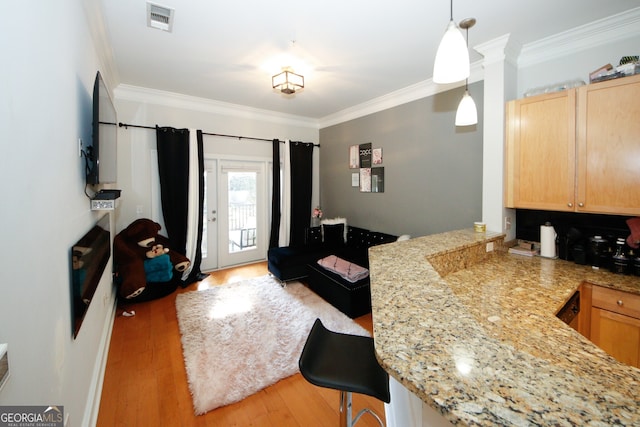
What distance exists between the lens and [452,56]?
131 centimetres

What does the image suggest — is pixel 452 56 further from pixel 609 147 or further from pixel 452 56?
pixel 609 147

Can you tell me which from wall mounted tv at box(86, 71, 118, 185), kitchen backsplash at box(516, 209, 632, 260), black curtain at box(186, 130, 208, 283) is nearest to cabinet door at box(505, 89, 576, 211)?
kitchen backsplash at box(516, 209, 632, 260)

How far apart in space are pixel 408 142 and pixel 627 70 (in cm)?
211

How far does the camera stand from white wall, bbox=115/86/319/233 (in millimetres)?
3668

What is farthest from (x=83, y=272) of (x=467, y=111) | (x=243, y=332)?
(x=467, y=111)

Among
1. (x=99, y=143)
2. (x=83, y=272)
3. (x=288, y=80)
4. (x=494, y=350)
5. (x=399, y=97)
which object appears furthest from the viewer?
(x=399, y=97)

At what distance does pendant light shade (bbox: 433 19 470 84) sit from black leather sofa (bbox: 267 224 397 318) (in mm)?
2219

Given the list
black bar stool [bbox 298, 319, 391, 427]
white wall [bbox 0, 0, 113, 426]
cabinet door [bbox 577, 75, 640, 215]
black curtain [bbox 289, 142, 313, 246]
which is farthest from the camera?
black curtain [bbox 289, 142, 313, 246]

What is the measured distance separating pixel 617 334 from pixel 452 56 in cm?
210

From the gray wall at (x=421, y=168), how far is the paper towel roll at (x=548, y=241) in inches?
31.4

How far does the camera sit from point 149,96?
378 cm

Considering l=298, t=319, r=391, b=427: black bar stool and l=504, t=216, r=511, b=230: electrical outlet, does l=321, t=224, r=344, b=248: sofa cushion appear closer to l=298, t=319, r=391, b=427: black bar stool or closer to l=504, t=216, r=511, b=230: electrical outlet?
l=504, t=216, r=511, b=230: electrical outlet

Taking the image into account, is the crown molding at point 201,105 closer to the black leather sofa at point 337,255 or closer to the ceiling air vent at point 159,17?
the ceiling air vent at point 159,17

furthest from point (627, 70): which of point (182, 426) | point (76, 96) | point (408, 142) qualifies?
point (182, 426)
